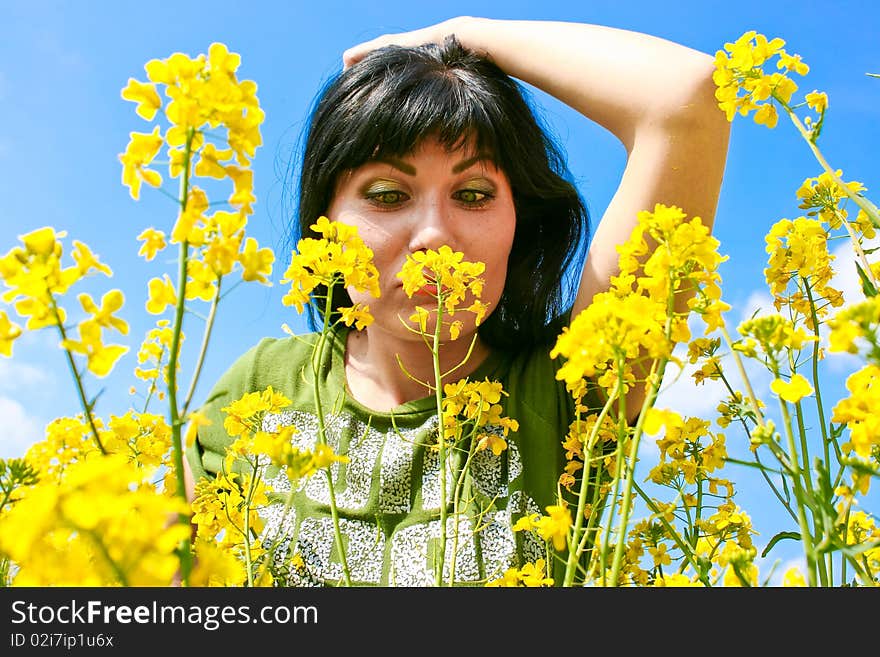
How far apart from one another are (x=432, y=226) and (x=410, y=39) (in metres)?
0.80

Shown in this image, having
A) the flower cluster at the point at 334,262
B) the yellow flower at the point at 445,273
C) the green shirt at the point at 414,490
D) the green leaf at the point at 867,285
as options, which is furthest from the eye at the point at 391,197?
the green leaf at the point at 867,285

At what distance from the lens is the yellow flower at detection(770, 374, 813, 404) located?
664mm

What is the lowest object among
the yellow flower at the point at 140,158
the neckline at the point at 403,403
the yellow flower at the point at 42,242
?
the yellow flower at the point at 42,242

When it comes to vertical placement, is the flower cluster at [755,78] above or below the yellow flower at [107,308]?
above

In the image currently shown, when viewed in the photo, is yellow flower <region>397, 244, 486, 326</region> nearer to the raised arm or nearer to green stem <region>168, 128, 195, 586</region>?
the raised arm

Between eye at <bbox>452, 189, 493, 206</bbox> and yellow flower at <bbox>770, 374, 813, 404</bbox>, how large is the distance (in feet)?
2.67

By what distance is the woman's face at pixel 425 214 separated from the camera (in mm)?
1316

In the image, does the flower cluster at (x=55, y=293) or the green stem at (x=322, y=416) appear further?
the green stem at (x=322, y=416)

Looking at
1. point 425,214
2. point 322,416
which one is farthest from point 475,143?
point 322,416

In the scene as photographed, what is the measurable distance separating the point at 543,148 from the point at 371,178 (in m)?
0.46

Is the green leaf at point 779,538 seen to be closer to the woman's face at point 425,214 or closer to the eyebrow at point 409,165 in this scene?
the woman's face at point 425,214

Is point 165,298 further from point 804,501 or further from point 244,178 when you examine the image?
point 804,501

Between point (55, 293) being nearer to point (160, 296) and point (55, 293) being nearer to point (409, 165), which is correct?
point (160, 296)

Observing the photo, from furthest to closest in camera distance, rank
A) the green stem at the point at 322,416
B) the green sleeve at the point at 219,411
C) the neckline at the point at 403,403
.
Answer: the green sleeve at the point at 219,411
the neckline at the point at 403,403
the green stem at the point at 322,416
